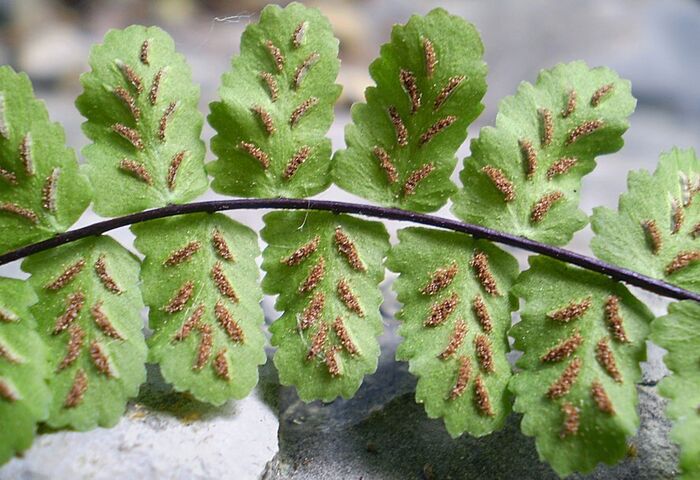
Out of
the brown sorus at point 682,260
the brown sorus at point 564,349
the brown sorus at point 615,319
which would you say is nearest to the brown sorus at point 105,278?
the brown sorus at point 564,349

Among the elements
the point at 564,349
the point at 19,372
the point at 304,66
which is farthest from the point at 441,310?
the point at 19,372

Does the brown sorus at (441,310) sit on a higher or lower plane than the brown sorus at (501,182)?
lower

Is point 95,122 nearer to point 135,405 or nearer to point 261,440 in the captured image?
Result: point 135,405

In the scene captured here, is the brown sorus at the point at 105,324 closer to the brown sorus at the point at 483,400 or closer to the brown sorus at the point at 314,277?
the brown sorus at the point at 314,277

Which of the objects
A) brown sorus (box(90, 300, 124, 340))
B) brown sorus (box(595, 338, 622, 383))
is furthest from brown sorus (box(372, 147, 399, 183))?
brown sorus (box(90, 300, 124, 340))

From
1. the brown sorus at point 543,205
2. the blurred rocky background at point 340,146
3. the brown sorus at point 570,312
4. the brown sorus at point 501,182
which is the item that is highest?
the brown sorus at point 501,182

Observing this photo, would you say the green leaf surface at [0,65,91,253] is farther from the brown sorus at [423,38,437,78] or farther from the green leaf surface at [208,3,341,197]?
the brown sorus at [423,38,437,78]

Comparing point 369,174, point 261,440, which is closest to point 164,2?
point 369,174
